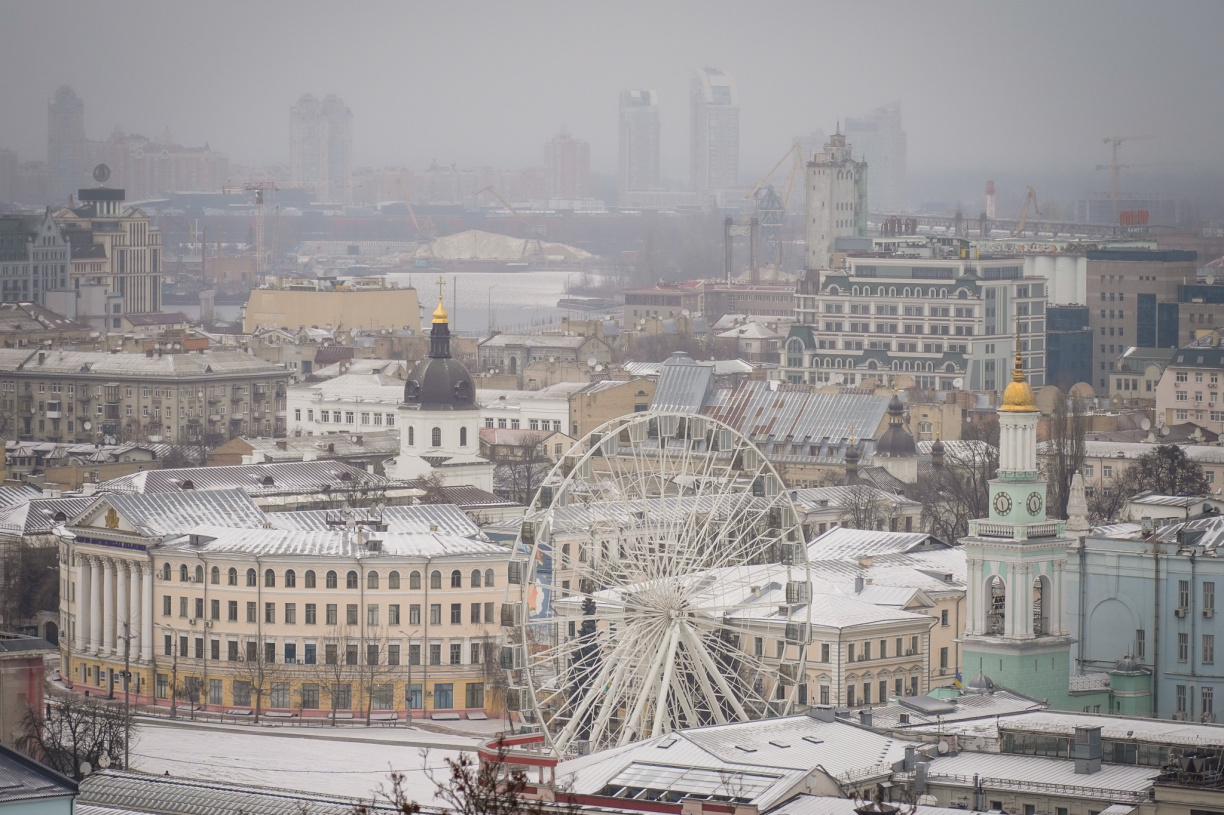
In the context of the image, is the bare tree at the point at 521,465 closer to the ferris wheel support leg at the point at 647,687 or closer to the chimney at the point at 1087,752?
the ferris wheel support leg at the point at 647,687

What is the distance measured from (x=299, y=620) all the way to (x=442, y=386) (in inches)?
1161

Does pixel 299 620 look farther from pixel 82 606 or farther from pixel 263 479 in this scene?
pixel 263 479

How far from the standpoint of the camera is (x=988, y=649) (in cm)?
7544

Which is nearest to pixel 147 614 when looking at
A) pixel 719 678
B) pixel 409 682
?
pixel 409 682

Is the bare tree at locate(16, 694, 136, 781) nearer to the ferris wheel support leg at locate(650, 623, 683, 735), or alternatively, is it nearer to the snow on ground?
the snow on ground

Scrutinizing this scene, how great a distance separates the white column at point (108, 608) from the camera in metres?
92.0

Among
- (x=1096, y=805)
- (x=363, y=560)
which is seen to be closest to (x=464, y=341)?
(x=363, y=560)

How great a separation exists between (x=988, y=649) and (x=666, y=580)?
34.3ft

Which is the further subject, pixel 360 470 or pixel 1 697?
pixel 360 470

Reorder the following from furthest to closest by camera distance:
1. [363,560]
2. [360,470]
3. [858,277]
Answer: [858,277] < [360,470] < [363,560]

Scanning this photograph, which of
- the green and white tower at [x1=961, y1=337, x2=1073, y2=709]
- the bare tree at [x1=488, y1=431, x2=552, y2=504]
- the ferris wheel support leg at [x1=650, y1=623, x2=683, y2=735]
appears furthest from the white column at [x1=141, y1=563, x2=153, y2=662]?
the ferris wheel support leg at [x1=650, y1=623, x2=683, y2=735]

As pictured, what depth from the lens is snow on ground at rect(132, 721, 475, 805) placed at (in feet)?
230

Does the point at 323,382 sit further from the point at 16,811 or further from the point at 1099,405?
the point at 16,811

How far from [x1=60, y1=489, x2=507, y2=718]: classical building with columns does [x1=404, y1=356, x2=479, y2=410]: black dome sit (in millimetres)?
25177
